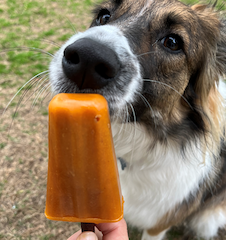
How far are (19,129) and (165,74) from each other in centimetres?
324

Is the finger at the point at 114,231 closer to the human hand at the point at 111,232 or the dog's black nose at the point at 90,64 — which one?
the human hand at the point at 111,232

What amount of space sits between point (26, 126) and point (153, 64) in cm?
318

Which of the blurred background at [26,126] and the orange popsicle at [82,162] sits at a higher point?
the orange popsicle at [82,162]

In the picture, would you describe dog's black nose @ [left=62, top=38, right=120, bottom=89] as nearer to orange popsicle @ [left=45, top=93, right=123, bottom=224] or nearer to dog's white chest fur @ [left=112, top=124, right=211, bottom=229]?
orange popsicle @ [left=45, top=93, right=123, bottom=224]

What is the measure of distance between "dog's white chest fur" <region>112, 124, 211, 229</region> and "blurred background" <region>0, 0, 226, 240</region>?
3.11 feet

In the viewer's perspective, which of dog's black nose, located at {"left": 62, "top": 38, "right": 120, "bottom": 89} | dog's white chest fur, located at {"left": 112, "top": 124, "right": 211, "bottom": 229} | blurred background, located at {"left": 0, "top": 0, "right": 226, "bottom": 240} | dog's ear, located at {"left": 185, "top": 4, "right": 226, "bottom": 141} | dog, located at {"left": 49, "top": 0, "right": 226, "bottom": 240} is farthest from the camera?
blurred background, located at {"left": 0, "top": 0, "right": 226, "bottom": 240}

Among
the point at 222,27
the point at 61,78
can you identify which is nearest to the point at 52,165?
the point at 61,78

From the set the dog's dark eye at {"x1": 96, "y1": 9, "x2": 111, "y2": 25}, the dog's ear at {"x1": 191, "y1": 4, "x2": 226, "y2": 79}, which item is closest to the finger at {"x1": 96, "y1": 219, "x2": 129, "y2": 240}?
the dog's ear at {"x1": 191, "y1": 4, "x2": 226, "y2": 79}

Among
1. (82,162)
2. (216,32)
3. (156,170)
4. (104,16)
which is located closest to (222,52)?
(216,32)

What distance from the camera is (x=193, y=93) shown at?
2.40 meters

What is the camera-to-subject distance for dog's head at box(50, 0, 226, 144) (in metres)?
1.47

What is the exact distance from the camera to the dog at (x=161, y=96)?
62.4 inches

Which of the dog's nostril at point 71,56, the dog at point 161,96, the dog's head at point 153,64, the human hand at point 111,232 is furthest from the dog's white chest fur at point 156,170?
the dog's nostril at point 71,56

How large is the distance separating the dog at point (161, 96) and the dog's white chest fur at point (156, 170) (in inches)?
0.4
